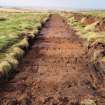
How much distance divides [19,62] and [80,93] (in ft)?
24.1

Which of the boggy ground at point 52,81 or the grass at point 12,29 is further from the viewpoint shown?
the grass at point 12,29

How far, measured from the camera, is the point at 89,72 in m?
20.3

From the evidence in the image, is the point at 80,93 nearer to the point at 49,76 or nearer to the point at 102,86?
the point at 102,86

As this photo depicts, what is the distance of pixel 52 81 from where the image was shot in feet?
58.6

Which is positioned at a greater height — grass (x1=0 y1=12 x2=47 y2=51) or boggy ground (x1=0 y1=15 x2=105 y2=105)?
boggy ground (x1=0 y1=15 x2=105 y2=105)

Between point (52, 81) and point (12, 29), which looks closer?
point (52, 81)

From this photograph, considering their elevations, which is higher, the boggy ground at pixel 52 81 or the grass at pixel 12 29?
the boggy ground at pixel 52 81

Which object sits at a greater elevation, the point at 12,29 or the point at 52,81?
the point at 52,81

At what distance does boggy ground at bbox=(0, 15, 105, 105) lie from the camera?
14.7m

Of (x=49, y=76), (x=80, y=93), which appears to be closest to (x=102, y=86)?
(x=80, y=93)

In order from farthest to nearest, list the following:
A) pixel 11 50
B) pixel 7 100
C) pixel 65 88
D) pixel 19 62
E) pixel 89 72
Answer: pixel 11 50, pixel 19 62, pixel 89 72, pixel 65 88, pixel 7 100

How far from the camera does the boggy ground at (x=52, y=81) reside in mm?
14703

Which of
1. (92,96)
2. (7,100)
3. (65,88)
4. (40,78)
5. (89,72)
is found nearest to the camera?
(7,100)

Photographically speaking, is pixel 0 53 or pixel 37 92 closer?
pixel 37 92
